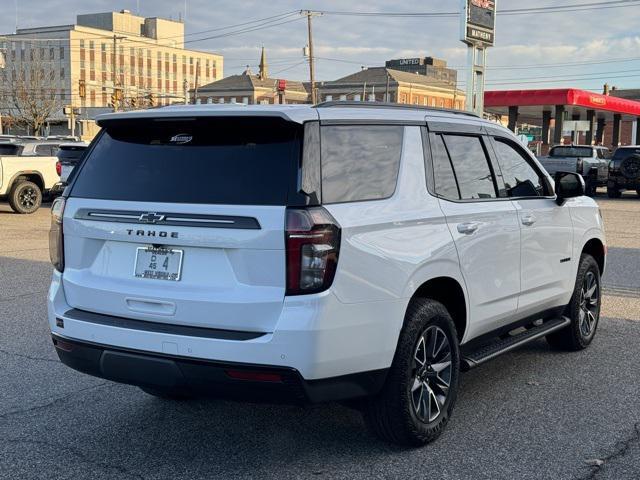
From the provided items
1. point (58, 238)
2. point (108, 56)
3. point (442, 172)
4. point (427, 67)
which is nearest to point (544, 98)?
point (442, 172)

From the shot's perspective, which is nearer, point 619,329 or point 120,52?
point 619,329

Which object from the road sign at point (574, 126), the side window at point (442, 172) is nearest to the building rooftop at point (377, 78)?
the road sign at point (574, 126)

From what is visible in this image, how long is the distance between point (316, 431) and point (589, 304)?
10.3ft

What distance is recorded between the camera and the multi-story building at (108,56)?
434ft

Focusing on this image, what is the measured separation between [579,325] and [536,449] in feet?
7.47

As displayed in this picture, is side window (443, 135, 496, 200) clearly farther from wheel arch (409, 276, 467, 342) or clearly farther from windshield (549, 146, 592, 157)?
windshield (549, 146, 592, 157)

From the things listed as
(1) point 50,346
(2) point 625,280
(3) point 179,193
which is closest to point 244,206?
(3) point 179,193

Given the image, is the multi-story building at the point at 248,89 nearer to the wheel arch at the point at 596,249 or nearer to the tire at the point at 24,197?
the tire at the point at 24,197

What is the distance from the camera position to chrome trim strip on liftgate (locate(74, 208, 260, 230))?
3676 millimetres

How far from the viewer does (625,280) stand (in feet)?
33.0

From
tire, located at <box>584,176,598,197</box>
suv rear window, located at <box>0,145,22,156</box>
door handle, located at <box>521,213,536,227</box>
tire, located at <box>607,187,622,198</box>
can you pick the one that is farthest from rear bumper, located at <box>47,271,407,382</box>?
tire, located at <box>584,176,598,197</box>

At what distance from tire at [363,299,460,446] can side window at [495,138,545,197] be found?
141 centimetres

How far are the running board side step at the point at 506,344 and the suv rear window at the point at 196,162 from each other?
6.01ft

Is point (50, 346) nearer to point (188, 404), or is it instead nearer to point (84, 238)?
point (188, 404)
